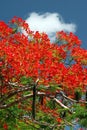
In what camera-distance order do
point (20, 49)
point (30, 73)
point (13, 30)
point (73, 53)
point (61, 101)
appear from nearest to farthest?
point (30, 73)
point (20, 49)
point (61, 101)
point (13, 30)
point (73, 53)

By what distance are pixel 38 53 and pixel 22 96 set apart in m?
3.29

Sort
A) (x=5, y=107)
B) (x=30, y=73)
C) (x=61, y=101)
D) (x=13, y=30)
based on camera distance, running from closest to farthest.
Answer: (x=5, y=107) < (x=30, y=73) < (x=61, y=101) < (x=13, y=30)

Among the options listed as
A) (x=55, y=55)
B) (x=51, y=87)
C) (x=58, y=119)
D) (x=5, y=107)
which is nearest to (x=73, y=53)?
(x=55, y=55)

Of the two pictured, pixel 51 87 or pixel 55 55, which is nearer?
pixel 51 87

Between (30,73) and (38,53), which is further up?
(38,53)

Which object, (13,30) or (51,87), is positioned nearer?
(51,87)

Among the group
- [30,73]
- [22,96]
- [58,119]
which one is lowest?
[58,119]

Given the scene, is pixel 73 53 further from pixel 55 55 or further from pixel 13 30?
pixel 13 30

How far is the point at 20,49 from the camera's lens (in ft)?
57.2

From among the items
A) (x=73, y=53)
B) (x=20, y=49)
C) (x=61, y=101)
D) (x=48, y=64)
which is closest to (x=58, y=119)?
(x=61, y=101)

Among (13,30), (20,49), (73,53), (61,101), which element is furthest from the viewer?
(73,53)

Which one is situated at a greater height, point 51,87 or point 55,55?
point 55,55

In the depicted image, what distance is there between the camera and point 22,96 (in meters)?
16.0

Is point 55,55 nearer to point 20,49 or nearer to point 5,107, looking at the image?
point 20,49
